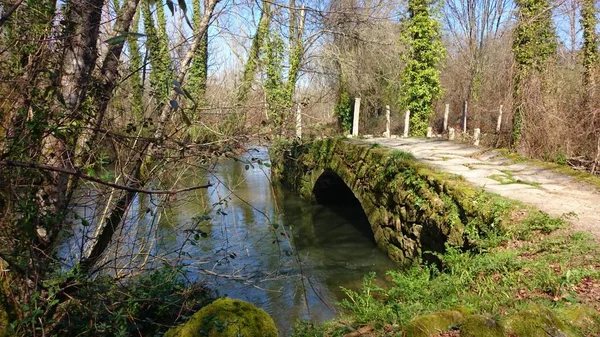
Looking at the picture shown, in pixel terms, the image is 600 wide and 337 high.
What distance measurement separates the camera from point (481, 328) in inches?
79.6

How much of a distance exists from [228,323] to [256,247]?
5.08m

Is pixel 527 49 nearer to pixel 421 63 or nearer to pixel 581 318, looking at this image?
pixel 421 63

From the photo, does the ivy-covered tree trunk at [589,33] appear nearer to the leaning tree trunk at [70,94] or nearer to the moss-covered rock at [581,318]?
the moss-covered rock at [581,318]

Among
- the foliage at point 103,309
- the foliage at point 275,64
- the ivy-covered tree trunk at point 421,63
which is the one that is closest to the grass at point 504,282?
the foliage at point 103,309

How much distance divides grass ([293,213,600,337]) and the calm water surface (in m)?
0.51

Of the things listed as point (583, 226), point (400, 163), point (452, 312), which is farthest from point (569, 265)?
point (400, 163)

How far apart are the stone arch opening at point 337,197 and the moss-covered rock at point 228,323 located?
768 centimetres

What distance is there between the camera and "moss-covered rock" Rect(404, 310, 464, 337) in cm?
221

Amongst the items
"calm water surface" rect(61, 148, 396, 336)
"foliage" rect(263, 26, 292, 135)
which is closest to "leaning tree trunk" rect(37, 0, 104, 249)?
"calm water surface" rect(61, 148, 396, 336)

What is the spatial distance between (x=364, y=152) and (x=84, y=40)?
18.0 feet

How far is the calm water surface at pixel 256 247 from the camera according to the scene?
3973mm

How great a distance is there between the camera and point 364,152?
769 centimetres

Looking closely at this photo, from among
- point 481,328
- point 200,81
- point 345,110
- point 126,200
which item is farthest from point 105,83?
point 345,110

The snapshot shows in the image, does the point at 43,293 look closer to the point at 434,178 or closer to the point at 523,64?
the point at 434,178
